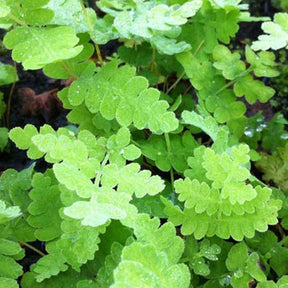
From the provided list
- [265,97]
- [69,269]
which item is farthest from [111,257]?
[265,97]

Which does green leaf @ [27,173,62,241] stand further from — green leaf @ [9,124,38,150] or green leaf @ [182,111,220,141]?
green leaf @ [182,111,220,141]

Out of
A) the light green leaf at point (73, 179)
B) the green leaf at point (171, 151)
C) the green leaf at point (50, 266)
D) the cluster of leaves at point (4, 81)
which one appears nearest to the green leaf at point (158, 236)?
the light green leaf at point (73, 179)

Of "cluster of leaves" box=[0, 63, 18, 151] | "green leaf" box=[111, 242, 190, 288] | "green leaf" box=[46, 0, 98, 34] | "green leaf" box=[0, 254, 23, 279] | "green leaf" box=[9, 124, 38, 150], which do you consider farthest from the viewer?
"cluster of leaves" box=[0, 63, 18, 151]

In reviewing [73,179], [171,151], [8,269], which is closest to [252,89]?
[171,151]

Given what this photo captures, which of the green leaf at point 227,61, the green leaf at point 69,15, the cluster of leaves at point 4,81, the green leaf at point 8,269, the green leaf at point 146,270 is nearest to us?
the green leaf at point 146,270

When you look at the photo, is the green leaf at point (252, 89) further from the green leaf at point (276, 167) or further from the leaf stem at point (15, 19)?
the leaf stem at point (15, 19)

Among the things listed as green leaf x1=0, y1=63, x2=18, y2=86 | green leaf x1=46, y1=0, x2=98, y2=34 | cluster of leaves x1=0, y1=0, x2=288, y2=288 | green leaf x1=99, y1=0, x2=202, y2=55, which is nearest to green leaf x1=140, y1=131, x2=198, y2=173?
cluster of leaves x1=0, y1=0, x2=288, y2=288

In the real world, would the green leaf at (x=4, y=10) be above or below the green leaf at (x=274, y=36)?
above

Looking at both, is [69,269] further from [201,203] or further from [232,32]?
[232,32]
